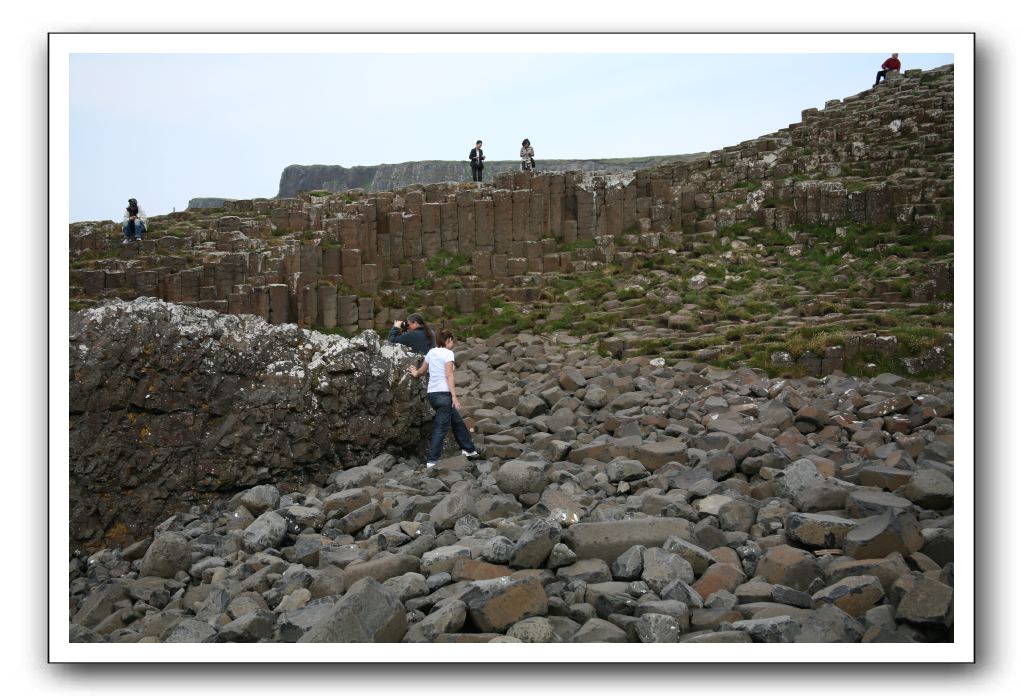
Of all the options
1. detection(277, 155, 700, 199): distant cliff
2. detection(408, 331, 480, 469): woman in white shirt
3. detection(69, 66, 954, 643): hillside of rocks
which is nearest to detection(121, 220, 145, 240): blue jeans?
detection(69, 66, 954, 643): hillside of rocks

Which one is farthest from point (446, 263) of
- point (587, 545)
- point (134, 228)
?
point (587, 545)

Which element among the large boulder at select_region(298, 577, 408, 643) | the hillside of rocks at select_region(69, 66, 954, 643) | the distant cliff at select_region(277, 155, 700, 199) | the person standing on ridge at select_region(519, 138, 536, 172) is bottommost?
the large boulder at select_region(298, 577, 408, 643)

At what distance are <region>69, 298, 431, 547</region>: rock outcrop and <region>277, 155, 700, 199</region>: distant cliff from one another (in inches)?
1023

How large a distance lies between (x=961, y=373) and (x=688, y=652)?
2.94 m

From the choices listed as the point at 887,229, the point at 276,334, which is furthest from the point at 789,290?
the point at 276,334

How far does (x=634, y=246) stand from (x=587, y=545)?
1986 centimetres

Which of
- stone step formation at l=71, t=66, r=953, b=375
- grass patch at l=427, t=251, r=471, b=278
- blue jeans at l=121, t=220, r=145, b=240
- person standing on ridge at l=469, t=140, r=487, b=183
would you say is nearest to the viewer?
stone step formation at l=71, t=66, r=953, b=375

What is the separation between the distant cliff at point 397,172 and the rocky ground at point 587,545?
26.6 m

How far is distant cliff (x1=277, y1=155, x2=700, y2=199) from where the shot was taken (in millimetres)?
37500

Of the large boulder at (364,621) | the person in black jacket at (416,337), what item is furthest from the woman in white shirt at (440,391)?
the large boulder at (364,621)

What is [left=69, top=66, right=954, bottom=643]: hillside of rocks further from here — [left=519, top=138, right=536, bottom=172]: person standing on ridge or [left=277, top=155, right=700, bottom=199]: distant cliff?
[left=277, top=155, right=700, bottom=199]: distant cliff

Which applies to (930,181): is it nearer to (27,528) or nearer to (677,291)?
(677,291)

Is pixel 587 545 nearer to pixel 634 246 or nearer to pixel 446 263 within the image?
pixel 446 263

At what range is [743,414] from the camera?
11.7 metres
